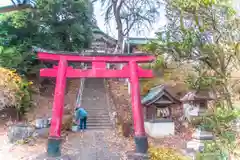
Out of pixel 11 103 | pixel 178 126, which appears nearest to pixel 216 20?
pixel 178 126

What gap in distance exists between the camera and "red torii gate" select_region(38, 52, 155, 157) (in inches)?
364

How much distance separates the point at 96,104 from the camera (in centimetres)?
1816

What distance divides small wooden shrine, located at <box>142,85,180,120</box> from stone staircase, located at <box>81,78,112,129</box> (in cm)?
274

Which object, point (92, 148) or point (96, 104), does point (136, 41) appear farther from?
point (92, 148)

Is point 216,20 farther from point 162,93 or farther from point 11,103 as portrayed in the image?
point 11,103

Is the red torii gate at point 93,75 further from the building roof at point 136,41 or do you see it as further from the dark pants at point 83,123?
the building roof at point 136,41

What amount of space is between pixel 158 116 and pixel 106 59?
5165 mm

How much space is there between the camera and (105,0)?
2803cm

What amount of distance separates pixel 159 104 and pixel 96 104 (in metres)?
6.05

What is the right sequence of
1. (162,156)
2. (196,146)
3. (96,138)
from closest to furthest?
(196,146)
(162,156)
(96,138)

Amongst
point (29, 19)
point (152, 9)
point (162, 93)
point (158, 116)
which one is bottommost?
point (158, 116)

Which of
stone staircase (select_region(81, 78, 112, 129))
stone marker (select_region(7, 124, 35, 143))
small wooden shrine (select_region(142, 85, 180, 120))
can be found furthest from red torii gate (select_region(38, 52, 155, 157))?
stone staircase (select_region(81, 78, 112, 129))

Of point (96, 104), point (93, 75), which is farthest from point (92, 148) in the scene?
point (96, 104)

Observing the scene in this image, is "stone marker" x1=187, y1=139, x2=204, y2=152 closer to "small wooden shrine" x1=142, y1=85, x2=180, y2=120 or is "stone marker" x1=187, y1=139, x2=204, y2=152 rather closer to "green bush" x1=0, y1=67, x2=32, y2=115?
"small wooden shrine" x1=142, y1=85, x2=180, y2=120
